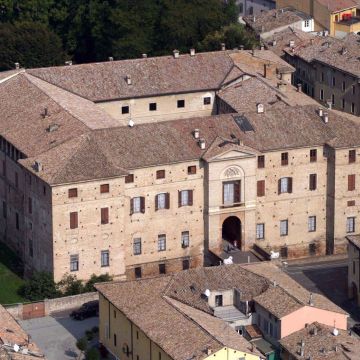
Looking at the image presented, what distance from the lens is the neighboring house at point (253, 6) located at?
192875 millimetres

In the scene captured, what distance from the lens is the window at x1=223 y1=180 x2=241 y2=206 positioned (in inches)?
5148

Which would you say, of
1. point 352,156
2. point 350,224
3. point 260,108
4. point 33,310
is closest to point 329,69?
point 260,108

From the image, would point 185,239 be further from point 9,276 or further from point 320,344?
point 320,344

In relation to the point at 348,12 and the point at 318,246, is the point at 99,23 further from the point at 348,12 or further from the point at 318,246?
the point at 318,246

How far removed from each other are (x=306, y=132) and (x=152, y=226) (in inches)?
550

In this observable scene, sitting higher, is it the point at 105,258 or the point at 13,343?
the point at 13,343

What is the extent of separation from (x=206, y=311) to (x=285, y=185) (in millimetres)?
20174

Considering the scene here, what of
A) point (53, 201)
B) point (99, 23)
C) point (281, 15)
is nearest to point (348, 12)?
point (281, 15)

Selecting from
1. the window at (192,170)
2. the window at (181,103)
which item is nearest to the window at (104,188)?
the window at (192,170)

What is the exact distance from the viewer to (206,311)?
115812 millimetres

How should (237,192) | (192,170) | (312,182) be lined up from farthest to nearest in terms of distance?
(312,182)
(237,192)
(192,170)

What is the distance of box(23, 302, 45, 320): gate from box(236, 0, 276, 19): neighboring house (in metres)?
75.2

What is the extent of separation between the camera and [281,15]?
180 meters

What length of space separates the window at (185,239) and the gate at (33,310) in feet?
43.2
